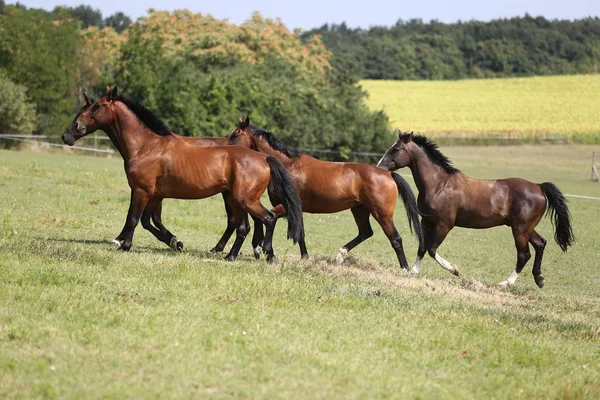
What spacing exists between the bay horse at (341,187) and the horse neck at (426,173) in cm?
70

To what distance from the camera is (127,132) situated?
1302cm

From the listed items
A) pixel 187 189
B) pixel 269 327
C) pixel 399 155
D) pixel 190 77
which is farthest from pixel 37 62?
pixel 269 327

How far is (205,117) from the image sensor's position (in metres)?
41.0

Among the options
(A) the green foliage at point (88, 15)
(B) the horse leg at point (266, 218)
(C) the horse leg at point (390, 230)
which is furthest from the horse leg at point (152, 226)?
(A) the green foliage at point (88, 15)

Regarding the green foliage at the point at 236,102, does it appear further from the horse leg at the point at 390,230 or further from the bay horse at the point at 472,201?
the horse leg at the point at 390,230

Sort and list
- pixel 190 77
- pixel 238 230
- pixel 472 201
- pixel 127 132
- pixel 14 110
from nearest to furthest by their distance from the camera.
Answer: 1. pixel 238 230
2. pixel 127 132
3. pixel 472 201
4. pixel 14 110
5. pixel 190 77

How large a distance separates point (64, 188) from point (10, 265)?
1278cm

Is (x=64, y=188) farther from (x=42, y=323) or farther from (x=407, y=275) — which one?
(x=42, y=323)

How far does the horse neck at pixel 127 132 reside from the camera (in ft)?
42.5

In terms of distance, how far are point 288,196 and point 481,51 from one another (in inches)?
3365

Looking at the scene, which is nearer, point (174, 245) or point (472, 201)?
point (174, 245)

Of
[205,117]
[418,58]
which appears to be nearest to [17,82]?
[205,117]

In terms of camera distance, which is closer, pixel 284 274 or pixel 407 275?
pixel 284 274

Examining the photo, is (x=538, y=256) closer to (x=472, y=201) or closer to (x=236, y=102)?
(x=472, y=201)
